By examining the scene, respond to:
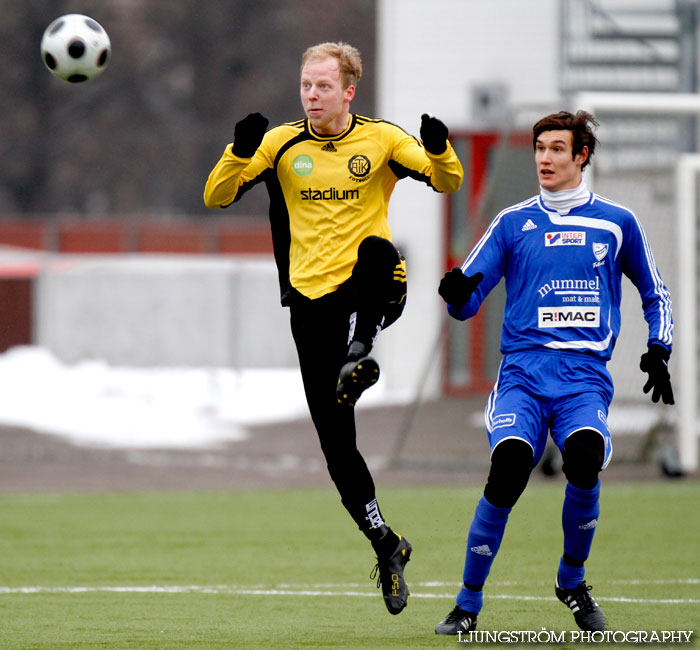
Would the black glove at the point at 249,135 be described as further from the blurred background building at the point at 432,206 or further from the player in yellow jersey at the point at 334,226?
the blurred background building at the point at 432,206

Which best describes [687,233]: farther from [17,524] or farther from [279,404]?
[279,404]

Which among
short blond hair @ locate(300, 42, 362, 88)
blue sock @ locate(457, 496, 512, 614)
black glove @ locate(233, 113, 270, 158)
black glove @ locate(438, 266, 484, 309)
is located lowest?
blue sock @ locate(457, 496, 512, 614)

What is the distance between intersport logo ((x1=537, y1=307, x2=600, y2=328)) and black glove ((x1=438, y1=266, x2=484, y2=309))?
310mm

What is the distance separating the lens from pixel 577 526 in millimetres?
6281

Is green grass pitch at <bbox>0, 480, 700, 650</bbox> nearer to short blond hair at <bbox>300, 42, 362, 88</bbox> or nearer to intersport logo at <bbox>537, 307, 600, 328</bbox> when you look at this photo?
intersport logo at <bbox>537, 307, 600, 328</bbox>

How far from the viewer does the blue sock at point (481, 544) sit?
6164 mm

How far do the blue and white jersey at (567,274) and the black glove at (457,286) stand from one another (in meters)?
0.08

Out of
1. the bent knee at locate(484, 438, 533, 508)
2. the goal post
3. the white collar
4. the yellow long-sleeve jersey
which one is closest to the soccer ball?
the yellow long-sleeve jersey

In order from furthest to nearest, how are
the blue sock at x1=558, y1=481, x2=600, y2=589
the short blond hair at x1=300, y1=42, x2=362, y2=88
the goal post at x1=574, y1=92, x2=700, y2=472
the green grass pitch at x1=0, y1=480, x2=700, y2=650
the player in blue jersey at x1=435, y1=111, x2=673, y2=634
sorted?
the goal post at x1=574, y1=92, x2=700, y2=472 → the short blond hair at x1=300, y1=42, x2=362, y2=88 → the green grass pitch at x1=0, y1=480, x2=700, y2=650 → the blue sock at x1=558, y1=481, x2=600, y2=589 → the player in blue jersey at x1=435, y1=111, x2=673, y2=634

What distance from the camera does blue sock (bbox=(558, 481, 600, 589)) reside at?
6.20 metres

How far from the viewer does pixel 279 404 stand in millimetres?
22094

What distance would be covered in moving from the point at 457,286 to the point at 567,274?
0.46m

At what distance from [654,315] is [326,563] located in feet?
11.5

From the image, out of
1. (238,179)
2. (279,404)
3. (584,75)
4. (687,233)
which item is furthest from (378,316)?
(279,404)
